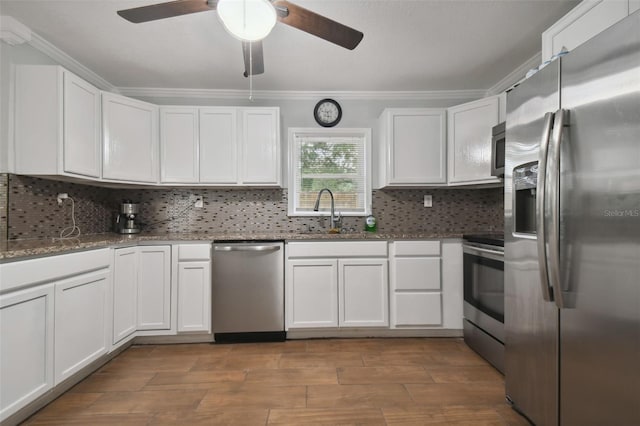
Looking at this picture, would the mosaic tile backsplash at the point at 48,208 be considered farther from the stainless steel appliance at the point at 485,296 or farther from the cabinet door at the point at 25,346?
the stainless steel appliance at the point at 485,296

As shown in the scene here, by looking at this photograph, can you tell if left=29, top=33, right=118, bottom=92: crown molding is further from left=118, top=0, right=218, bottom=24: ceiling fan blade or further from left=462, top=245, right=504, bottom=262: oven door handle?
left=462, top=245, right=504, bottom=262: oven door handle

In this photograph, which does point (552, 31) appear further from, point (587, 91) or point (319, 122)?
point (319, 122)

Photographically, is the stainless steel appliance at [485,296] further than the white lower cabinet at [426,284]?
No

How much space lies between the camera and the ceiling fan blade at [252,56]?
1.82m

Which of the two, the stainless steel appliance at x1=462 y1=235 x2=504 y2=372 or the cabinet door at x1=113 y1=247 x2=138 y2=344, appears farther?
the cabinet door at x1=113 y1=247 x2=138 y2=344

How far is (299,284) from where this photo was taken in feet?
9.12

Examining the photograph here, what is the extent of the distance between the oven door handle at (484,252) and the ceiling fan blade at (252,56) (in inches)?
81.6

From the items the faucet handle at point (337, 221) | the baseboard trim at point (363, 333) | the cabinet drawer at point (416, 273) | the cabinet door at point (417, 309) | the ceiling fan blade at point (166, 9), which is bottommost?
the baseboard trim at point (363, 333)

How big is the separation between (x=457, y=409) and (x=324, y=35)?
2.21m

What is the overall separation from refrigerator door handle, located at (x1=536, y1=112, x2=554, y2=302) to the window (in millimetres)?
2169

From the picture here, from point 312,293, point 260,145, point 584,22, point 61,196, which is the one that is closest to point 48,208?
point 61,196

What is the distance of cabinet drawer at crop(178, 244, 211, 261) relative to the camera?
270 cm

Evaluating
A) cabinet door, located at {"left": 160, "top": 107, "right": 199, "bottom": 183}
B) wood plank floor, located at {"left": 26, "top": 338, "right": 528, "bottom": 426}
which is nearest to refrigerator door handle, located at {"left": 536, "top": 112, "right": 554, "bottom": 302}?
wood plank floor, located at {"left": 26, "top": 338, "right": 528, "bottom": 426}

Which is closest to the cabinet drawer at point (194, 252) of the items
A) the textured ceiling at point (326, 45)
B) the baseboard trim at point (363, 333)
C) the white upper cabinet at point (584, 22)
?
the baseboard trim at point (363, 333)
